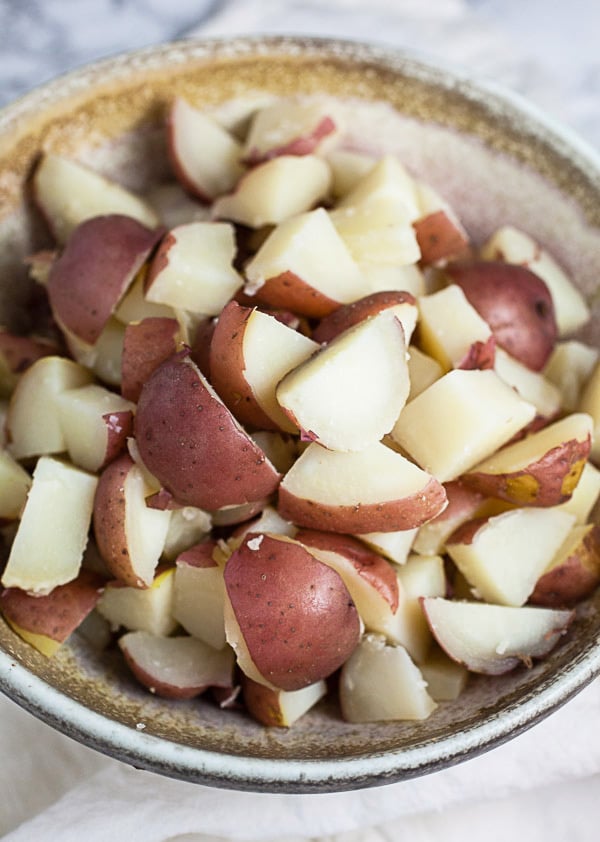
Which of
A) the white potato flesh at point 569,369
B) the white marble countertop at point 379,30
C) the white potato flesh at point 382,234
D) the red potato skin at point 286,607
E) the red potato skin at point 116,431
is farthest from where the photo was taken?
the white marble countertop at point 379,30

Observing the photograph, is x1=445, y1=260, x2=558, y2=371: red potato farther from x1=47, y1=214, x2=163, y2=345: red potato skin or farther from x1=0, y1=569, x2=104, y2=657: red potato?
x1=0, y1=569, x2=104, y2=657: red potato

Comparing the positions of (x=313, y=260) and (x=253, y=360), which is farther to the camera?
(x=313, y=260)

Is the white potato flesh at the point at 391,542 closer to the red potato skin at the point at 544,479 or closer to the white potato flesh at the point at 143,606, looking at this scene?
the red potato skin at the point at 544,479

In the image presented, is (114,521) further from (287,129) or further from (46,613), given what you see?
(287,129)

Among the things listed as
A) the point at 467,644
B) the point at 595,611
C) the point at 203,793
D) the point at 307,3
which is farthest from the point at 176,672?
the point at 307,3

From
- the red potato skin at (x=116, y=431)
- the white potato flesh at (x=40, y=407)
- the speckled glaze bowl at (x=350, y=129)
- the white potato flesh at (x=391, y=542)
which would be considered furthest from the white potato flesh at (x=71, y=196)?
the white potato flesh at (x=391, y=542)

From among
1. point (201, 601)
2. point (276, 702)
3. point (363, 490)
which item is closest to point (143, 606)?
point (201, 601)
